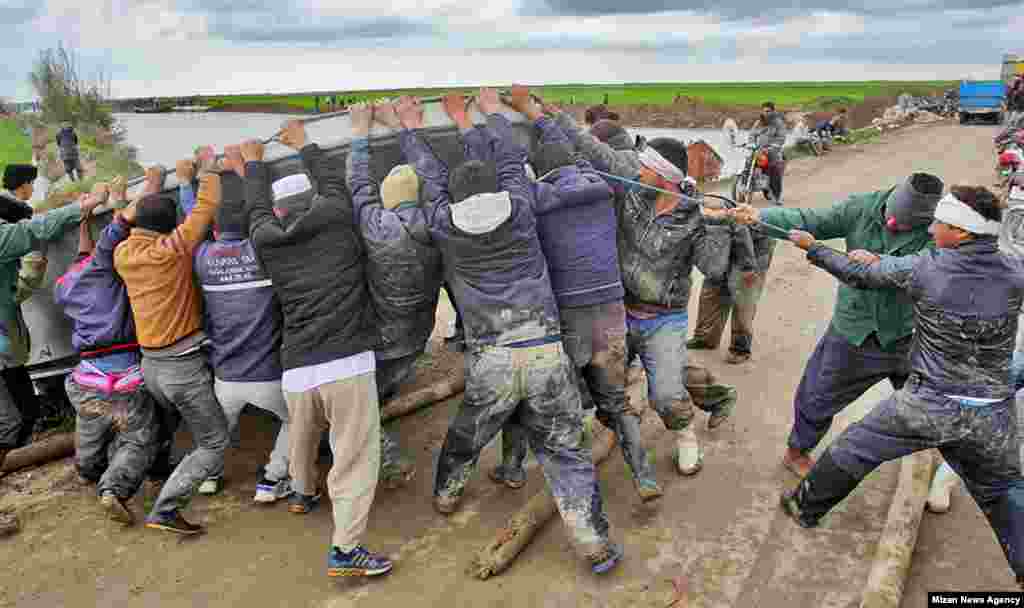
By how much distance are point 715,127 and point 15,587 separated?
4954 centimetres

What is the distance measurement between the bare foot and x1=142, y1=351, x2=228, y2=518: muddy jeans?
3318 millimetres

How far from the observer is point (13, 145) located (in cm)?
2714

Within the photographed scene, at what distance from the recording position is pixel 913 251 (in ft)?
12.8

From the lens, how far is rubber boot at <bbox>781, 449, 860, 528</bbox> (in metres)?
3.58

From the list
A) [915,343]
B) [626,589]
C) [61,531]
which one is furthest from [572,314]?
[61,531]

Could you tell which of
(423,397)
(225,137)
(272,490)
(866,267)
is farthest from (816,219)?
(225,137)

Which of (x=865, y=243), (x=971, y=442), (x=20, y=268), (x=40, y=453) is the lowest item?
(x=40, y=453)

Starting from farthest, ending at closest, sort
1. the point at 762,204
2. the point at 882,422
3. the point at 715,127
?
the point at 715,127 → the point at 762,204 → the point at 882,422

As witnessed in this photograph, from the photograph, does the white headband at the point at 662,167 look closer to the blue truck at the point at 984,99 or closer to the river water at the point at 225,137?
the river water at the point at 225,137

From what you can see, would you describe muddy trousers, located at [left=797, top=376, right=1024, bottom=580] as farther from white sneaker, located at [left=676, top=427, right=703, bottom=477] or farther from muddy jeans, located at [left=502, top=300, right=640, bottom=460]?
muddy jeans, located at [left=502, top=300, right=640, bottom=460]

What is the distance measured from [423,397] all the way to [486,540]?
173 cm

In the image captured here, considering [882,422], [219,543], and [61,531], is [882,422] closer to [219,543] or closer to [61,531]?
[219,543]

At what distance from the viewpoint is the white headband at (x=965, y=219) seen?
3111 millimetres

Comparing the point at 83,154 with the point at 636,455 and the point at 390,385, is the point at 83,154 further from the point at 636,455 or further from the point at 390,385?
the point at 636,455
